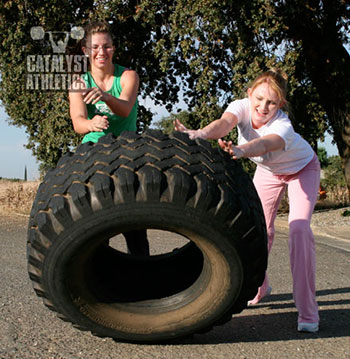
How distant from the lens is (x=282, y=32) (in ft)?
38.2

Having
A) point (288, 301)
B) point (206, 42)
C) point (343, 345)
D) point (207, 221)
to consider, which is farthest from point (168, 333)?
point (206, 42)

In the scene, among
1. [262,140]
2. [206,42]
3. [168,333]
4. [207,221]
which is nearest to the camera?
[207,221]

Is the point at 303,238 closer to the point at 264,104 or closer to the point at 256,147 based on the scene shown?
the point at 256,147

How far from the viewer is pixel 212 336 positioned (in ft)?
10.2

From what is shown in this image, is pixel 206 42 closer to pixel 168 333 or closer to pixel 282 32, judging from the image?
pixel 282 32

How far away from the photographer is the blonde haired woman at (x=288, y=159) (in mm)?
3299

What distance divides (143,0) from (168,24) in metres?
0.88

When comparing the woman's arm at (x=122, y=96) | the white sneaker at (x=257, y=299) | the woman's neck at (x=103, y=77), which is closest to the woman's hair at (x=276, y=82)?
the woman's arm at (x=122, y=96)

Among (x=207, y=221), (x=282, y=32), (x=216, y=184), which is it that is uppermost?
(x=282, y=32)

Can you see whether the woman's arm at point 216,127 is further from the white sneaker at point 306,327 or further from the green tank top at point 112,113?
the white sneaker at point 306,327

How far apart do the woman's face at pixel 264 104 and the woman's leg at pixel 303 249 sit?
0.48m

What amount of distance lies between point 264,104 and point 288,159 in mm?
402

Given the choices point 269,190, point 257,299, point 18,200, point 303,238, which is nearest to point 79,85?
point 269,190

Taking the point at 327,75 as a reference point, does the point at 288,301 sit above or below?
below
